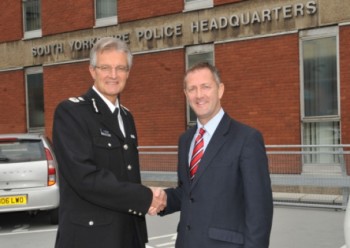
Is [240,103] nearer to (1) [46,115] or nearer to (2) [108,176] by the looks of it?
(1) [46,115]

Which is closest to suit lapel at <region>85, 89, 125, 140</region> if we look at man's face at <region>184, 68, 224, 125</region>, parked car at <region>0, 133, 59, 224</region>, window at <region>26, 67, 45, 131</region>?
man's face at <region>184, 68, 224, 125</region>

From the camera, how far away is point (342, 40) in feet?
35.9

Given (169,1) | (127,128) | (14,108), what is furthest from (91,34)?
(127,128)

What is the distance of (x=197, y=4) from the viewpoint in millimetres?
12969

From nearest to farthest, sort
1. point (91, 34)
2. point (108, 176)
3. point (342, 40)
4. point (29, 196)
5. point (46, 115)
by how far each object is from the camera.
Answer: point (108, 176) < point (29, 196) < point (342, 40) < point (91, 34) < point (46, 115)

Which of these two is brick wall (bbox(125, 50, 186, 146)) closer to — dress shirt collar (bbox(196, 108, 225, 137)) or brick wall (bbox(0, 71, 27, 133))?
brick wall (bbox(0, 71, 27, 133))

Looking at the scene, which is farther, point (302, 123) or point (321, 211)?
point (302, 123)

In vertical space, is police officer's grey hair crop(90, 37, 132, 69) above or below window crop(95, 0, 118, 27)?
below

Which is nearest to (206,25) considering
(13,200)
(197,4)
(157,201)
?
(197,4)

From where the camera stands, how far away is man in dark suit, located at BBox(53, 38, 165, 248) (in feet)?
9.52

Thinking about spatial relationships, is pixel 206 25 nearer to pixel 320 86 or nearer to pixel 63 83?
pixel 320 86

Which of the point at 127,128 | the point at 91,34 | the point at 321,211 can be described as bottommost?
the point at 321,211

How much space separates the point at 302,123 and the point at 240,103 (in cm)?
154

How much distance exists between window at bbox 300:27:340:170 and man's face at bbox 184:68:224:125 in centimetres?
880
